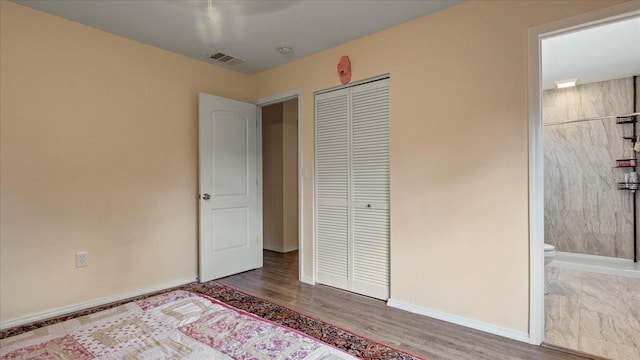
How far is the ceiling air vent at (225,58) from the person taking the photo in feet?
11.5

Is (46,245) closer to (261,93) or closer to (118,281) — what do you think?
(118,281)

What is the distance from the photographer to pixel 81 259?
2.83 metres

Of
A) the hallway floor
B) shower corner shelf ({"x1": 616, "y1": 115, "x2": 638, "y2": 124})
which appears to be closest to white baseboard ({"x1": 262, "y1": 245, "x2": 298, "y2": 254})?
the hallway floor

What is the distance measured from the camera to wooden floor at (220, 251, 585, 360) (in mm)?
2107

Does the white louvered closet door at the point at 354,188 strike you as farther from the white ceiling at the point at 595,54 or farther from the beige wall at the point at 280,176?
the beige wall at the point at 280,176

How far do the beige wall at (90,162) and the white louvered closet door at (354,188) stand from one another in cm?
147

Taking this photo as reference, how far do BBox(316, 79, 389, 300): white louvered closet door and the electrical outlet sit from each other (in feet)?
7.03

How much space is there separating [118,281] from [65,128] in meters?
1.44

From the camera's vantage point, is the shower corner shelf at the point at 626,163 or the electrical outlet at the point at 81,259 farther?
the shower corner shelf at the point at 626,163

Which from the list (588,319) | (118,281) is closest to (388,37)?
(588,319)

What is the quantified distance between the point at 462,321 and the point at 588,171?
12.0 feet

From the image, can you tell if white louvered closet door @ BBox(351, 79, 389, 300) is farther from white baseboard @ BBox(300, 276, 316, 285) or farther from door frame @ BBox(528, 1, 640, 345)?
door frame @ BBox(528, 1, 640, 345)

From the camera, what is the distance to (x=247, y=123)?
4.00 m

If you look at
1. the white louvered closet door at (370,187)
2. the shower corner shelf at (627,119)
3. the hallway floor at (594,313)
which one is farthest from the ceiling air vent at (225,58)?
the shower corner shelf at (627,119)
